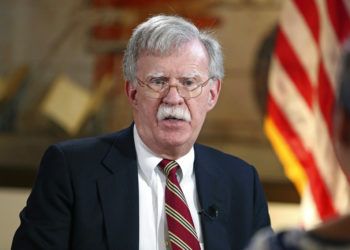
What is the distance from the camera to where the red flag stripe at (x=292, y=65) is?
201 inches

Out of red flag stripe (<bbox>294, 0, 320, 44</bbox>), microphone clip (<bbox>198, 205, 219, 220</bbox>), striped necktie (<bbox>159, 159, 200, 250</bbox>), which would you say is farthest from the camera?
red flag stripe (<bbox>294, 0, 320, 44</bbox>)

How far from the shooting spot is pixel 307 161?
16.0 ft

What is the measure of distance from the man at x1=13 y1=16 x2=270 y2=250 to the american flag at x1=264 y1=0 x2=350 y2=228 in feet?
7.39

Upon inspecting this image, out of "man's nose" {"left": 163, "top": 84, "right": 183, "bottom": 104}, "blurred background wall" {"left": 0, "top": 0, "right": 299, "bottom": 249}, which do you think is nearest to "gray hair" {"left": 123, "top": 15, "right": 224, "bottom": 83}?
"man's nose" {"left": 163, "top": 84, "right": 183, "bottom": 104}

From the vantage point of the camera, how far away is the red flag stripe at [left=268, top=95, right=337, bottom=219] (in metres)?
4.81

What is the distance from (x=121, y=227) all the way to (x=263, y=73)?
10.4 ft

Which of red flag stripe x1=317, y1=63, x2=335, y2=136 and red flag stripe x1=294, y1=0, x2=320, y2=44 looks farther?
red flag stripe x1=294, y1=0, x2=320, y2=44

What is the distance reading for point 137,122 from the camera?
2.54 m

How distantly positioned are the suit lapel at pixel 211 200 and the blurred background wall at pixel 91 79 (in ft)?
9.22

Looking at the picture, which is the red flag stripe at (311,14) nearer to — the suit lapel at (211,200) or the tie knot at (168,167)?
the suit lapel at (211,200)

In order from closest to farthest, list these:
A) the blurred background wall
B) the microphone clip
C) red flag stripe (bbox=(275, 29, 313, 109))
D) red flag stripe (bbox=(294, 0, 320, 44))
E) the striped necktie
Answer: the striped necktie < the microphone clip < red flag stripe (bbox=(294, 0, 320, 44)) < red flag stripe (bbox=(275, 29, 313, 109)) < the blurred background wall

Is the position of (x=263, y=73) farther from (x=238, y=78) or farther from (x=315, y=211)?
(x=315, y=211)

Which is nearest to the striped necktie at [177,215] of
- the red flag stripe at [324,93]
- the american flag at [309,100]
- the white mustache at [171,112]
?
the white mustache at [171,112]

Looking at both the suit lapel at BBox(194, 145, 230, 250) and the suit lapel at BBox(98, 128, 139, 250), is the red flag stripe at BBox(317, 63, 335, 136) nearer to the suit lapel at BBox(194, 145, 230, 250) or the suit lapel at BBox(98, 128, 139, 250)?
the suit lapel at BBox(194, 145, 230, 250)
